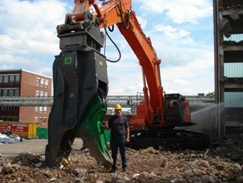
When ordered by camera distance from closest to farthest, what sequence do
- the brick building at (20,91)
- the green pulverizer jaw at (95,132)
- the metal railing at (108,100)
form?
1. the green pulverizer jaw at (95,132)
2. the metal railing at (108,100)
3. the brick building at (20,91)

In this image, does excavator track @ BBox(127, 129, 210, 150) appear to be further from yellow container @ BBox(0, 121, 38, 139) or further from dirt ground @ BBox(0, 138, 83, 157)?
yellow container @ BBox(0, 121, 38, 139)

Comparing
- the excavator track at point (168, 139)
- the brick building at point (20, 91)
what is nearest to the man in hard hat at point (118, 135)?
the excavator track at point (168, 139)

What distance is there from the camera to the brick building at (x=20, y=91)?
155ft

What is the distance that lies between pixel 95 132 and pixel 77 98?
2.46ft

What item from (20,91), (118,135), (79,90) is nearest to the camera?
(79,90)

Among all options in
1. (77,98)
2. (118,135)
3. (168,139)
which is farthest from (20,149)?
(77,98)

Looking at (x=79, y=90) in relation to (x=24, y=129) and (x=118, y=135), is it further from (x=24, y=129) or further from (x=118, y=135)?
(x=24, y=129)

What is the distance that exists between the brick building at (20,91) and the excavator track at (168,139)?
37800 millimetres

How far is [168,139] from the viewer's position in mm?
12289

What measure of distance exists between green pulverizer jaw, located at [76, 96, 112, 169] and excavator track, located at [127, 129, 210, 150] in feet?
22.5

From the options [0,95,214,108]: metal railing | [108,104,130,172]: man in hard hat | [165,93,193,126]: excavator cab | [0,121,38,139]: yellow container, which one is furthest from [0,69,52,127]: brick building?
[108,104,130,172]: man in hard hat

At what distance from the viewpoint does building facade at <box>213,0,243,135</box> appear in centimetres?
1800

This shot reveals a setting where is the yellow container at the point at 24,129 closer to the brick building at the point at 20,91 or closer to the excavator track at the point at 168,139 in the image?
the brick building at the point at 20,91

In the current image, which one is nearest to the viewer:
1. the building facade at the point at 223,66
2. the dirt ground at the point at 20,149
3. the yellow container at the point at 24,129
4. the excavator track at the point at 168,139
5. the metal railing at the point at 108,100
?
the excavator track at the point at 168,139
